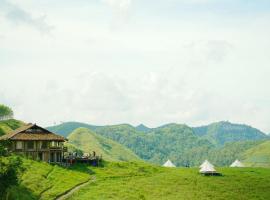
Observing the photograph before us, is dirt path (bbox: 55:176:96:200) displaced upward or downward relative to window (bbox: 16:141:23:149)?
downward

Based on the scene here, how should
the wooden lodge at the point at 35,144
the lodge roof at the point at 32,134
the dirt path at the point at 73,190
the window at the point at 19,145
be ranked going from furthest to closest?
the lodge roof at the point at 32,134
the window at the point at 19,145
the wooden lodge at the point at 35,144
the dirt path at the point at 73,190

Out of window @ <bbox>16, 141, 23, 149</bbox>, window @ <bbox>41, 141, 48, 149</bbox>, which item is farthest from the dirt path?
window @ <bbox>16, 141, 23, 149</bbox>

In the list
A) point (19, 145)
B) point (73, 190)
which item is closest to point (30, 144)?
point (19, 145)

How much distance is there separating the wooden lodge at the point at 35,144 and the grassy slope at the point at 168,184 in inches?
445

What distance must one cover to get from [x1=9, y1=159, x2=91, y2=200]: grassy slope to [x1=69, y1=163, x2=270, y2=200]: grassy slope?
3449 mm

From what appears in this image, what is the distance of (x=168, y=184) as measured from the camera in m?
95.2

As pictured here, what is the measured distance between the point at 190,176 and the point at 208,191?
11.8 meters

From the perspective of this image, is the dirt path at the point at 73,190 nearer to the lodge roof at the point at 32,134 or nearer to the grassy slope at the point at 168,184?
the grassy slope at the point at 168,184

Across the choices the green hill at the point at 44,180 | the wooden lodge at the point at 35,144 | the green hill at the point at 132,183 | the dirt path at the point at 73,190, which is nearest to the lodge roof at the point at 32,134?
the wooden lodge at the point at 35,144

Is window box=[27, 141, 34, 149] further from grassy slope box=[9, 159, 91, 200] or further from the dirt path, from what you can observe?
the dirt path

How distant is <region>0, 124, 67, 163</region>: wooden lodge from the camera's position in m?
103

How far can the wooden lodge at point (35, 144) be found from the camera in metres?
103

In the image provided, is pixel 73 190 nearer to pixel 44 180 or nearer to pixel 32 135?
pixel 44 180

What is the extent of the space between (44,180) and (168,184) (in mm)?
26291
